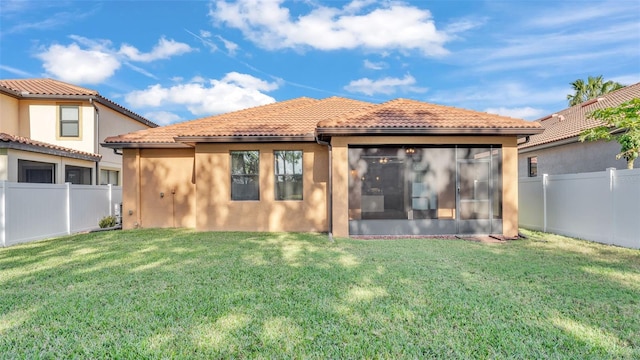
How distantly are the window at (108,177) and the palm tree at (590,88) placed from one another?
39525 millimetres

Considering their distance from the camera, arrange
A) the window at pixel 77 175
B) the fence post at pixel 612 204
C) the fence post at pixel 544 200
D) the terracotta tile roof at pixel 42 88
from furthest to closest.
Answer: the terracotta tile roof at pixel 42 88 < the window at pixel 77 175 < the fence post at pixel 544 200 < the fence post at pixel 612 204

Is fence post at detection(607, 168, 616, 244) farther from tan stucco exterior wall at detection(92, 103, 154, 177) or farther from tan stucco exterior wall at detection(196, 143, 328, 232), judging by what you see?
tan stucco exterior wall at detection(92, 103, 154, 177)

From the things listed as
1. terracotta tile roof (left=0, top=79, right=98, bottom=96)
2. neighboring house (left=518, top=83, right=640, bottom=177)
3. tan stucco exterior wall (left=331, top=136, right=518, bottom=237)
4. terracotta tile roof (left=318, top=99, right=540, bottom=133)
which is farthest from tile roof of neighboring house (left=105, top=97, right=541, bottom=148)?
terracotta tile roof (left=0, top=79, right=98, bottom=96)

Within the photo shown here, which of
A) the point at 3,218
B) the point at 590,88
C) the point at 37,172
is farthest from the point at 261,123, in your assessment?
the point at 590,88

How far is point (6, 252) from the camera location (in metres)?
7.70

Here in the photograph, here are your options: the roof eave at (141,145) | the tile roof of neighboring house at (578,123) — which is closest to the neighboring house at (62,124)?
the roof eave at (141,145)

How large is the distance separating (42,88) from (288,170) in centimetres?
1352

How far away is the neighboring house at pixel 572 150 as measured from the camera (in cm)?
1213

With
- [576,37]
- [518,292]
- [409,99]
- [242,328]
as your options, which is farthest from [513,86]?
[242,328]

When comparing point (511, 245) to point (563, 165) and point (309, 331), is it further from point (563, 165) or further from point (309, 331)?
point (563, 165)

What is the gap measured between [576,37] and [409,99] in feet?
32.5

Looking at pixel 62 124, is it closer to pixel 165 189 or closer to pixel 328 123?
pixel 165 189

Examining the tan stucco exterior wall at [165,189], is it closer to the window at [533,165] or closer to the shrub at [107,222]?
the shrub at [107,222]

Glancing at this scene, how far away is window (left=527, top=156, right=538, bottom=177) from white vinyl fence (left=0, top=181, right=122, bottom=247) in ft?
63.4
